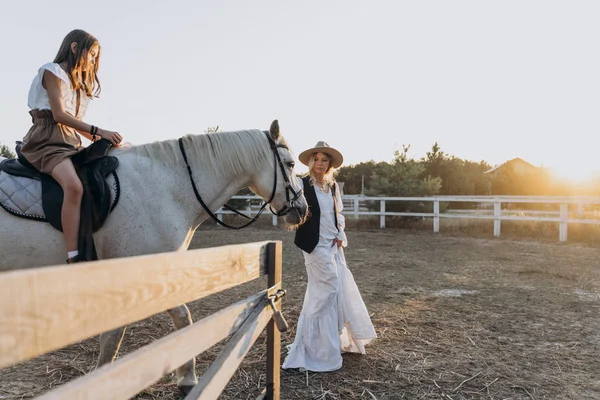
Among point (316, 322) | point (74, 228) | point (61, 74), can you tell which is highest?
point (61, 74)

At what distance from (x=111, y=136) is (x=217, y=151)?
749 mm

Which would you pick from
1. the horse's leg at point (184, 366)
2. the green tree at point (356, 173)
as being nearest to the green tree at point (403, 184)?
the horse's leg at point (184, 366)

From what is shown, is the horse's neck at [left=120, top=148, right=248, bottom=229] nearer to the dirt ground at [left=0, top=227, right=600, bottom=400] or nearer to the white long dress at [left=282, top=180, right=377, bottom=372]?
the white long dress at [left=282, top=180, right=377, bottom=372]

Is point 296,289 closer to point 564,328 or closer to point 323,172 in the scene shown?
point 323,172

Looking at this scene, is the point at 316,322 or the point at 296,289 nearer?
the point at 316,322

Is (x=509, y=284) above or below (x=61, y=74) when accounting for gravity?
below

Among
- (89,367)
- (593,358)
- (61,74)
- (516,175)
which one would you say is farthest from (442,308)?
(516,175)

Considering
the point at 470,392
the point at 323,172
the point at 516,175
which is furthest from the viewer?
the point at 516,175

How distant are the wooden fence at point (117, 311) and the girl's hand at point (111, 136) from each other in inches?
65.4

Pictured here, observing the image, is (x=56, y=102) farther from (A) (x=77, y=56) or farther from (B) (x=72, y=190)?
(B) (x=72, y=190)

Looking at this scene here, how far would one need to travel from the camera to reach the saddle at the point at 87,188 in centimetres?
251

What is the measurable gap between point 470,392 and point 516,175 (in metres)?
34.2

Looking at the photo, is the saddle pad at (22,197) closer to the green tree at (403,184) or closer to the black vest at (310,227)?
the black vest at (310,227)

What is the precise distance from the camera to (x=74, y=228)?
247cm
